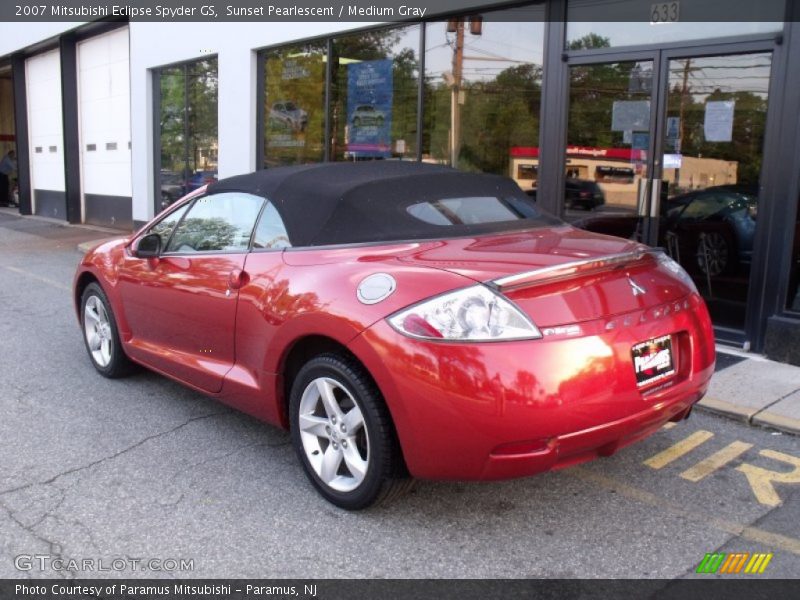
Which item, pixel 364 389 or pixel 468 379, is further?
pixel 364 389

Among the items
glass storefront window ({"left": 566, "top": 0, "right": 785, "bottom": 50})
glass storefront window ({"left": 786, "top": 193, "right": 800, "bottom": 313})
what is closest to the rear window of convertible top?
glass storefront window ({"left": 786, "top": 193, "right": 800, "bottom": 313})

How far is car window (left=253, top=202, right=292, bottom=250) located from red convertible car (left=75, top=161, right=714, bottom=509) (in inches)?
0.4

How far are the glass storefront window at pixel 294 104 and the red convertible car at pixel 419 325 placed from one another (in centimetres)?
664

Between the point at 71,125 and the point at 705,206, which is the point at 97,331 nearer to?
the point at 705,206

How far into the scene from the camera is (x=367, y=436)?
10.7 ft

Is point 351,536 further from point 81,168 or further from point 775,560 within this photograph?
point 81,168

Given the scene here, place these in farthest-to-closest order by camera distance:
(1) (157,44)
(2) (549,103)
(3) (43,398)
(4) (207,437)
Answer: (1) (157,44)
(2) (549,103)
(3) (43,398)
(4) (207,437)

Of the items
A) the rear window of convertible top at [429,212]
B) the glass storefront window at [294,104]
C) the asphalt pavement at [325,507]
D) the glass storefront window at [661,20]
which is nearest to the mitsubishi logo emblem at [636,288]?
the rear window of convertible top at [429,212]

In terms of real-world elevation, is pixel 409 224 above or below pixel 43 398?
above

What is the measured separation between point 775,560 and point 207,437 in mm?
2983

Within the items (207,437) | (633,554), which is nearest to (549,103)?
(207,437)

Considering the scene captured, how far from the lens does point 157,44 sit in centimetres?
1385

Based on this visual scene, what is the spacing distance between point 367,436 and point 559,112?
17.7 feet

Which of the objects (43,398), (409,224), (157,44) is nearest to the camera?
(409,224)
